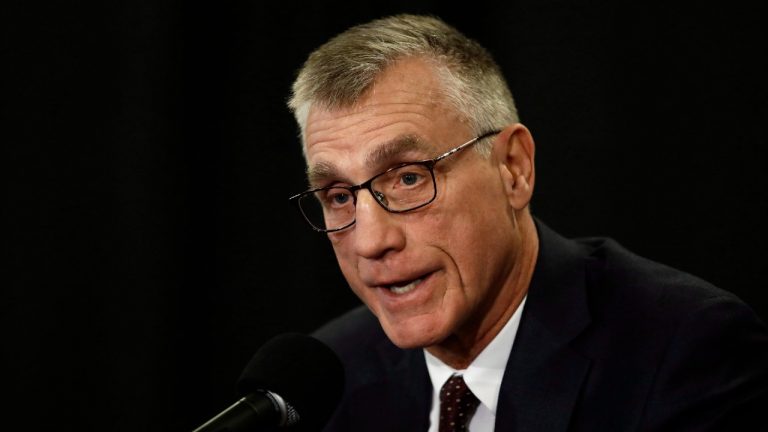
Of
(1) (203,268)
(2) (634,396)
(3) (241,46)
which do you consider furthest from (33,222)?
(2) (634,396)

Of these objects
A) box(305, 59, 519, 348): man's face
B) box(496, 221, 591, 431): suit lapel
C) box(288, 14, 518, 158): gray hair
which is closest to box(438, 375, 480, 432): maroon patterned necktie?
box(496, 221, 591, 431): suit lapel

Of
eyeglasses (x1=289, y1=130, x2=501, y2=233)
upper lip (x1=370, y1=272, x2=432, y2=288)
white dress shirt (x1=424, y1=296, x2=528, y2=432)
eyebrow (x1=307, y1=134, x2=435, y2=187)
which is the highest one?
eyebrow (x1=307, y1=134, x2=435, y2=187)

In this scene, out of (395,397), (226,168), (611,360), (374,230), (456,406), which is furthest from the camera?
(226,168)

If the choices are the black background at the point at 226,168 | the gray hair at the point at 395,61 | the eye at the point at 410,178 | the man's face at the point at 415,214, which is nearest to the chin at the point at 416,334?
the man's face at the point at 415,214

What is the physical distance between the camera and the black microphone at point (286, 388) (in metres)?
1.52

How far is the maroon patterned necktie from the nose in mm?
468

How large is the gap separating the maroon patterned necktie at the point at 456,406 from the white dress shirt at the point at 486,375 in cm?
1

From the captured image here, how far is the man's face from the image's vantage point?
1.88 meters

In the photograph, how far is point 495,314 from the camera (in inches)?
84.3

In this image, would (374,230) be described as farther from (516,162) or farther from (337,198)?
(516,162)

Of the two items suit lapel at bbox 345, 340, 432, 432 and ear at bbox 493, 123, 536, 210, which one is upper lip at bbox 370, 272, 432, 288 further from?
suit lapel at bbox 345, 340, 432, 432

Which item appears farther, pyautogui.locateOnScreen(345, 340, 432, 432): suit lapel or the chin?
pyautogui.locateOnScreen(345, 340, 432, 432): suit lapel

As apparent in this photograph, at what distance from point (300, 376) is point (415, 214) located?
454 millimetres

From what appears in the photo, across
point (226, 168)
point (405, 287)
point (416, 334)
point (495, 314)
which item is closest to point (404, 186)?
point (405, 287)
